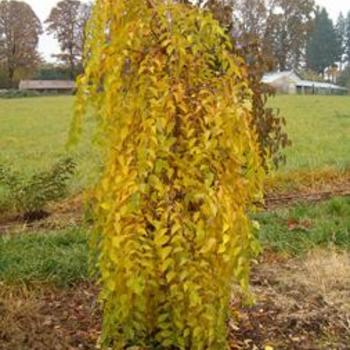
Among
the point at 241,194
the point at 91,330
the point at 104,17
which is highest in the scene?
the point at 104,17

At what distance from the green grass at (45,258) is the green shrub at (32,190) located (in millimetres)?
1456

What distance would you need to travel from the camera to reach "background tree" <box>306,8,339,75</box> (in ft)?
294

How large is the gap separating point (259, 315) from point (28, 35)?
221 ft

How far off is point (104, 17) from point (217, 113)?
2.29 ft

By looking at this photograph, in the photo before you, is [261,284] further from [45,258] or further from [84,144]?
[84,144]

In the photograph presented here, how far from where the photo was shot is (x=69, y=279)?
442cm

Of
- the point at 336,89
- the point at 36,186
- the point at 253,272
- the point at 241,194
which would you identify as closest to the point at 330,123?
the point at 36,186

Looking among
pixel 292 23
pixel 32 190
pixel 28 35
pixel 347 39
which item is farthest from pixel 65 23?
pixel 32 190

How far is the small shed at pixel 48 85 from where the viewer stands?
67750mm

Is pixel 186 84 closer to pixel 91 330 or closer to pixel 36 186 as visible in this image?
pixel 91 330

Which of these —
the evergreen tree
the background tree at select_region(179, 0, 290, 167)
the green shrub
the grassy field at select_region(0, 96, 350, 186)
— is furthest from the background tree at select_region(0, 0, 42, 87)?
the background tree at select_region(179, 0, 290, 167)

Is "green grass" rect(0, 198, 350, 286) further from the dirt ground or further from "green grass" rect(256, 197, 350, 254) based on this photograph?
the dirt ground

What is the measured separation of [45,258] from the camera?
189 inches

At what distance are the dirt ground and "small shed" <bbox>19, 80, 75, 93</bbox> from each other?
213ft
